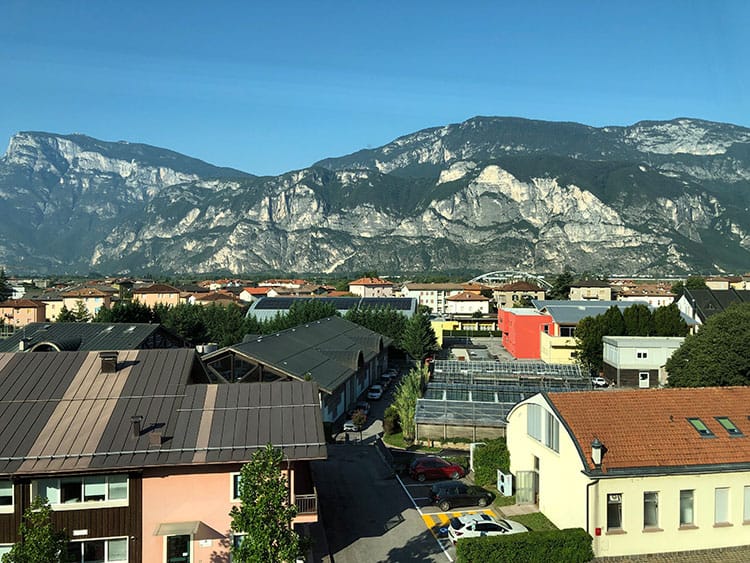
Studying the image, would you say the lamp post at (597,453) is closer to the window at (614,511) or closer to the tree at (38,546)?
the window at (614,511)

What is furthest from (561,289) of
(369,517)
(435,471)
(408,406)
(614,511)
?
(614,511)

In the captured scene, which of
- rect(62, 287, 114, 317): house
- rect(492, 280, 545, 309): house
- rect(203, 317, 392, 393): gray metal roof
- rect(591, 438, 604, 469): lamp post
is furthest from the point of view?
rect(492, 280, 545, 309): house

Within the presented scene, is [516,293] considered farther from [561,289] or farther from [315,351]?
[315,351]

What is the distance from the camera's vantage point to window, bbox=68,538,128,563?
47.1ft

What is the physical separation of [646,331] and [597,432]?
36.0 metres

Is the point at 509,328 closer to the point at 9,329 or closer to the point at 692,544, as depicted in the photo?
the point at 692,544

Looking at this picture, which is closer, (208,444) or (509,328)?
(208,444)

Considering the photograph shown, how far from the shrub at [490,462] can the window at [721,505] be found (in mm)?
7124

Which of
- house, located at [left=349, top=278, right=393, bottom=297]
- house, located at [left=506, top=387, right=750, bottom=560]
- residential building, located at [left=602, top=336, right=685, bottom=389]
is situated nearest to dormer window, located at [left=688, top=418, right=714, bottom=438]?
house, located at [left=506, top=387, right=750, bottom=560]

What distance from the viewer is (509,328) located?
227 ft

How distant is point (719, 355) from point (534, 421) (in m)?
18.6

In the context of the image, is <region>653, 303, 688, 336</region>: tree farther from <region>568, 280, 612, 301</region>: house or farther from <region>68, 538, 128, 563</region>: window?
<region>568, 280, 612, 301</region>: house

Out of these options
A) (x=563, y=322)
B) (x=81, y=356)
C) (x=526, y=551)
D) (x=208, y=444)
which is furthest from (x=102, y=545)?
(x=563, y=322)

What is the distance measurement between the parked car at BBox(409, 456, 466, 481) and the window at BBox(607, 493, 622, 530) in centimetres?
854
